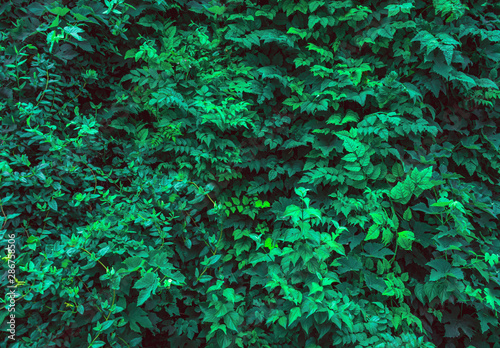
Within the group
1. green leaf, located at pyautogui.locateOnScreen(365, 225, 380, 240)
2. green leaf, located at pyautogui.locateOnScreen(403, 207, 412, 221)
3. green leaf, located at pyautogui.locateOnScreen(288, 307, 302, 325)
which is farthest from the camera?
green leaf, located at pyautogui.locateOnScreen(403, 207, 412, 221)

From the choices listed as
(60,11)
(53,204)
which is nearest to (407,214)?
(53,204)

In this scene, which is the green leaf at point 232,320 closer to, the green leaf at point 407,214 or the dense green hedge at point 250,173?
the dense green hedge at point 250,173

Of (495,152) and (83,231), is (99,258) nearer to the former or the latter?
(83,231)

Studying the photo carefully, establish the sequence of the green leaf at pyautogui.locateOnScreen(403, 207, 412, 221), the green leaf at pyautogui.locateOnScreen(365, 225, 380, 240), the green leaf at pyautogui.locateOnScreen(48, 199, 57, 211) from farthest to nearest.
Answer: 1. the green leaf at pyautogui.locateOnScreen(403, 207, 412, 221)
2. the green leaf at pyautogui.locateOnScreen(365, 225, 380, 240)
3. the green leaf at pyautogui.locateOnScreen(48, 199, 57, 211)

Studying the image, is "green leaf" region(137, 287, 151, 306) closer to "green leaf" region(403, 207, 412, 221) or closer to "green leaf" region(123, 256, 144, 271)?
"green leaf" region(123, 256, 144, 271)

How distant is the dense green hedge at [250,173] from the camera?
2.20 metres

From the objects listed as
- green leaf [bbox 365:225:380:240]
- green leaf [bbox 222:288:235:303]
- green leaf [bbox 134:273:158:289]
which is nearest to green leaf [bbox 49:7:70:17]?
green leaf [bbox 134:273:158:289]

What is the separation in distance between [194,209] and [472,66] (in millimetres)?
2785

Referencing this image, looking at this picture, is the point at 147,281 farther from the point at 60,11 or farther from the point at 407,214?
the point at 60,11

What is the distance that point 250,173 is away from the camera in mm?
3178

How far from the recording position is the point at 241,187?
3102mm

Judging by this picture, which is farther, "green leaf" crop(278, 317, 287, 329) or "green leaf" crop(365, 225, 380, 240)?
"green leaf" crop(365, 225, 380, 240)

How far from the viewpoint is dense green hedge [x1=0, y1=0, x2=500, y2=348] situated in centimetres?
220

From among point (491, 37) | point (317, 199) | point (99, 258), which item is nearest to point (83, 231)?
point (99, 258)
